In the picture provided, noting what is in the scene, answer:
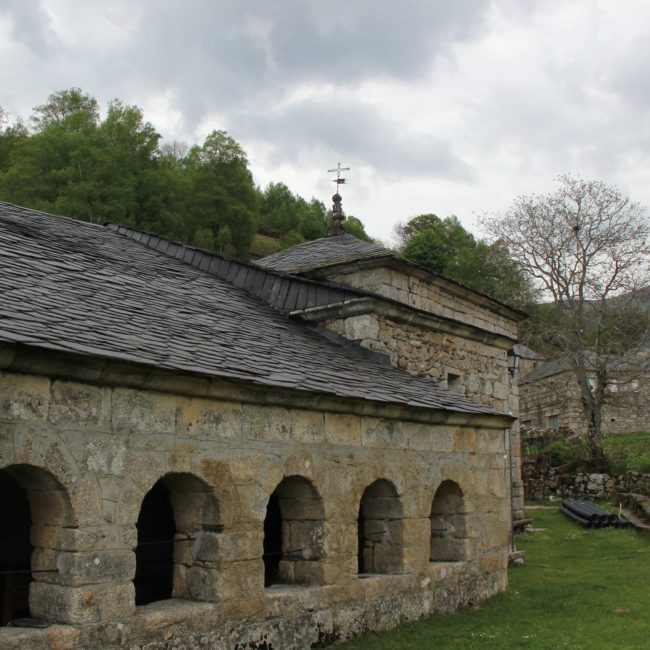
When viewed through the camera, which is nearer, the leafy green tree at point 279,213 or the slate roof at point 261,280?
the slate roof at point 261,280

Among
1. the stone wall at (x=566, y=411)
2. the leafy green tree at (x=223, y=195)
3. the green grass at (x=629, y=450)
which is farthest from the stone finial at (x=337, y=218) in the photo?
the leafy green tree at (x=223, y=195)

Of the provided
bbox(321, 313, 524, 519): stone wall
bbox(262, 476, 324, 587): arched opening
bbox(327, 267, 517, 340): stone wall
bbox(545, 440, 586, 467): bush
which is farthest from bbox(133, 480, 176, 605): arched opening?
bbox(545, 440, 586, 467): bush

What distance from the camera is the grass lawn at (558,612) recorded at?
23.7 ft

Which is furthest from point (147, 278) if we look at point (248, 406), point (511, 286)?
point (511, 286)

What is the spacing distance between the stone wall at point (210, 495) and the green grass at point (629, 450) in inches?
613

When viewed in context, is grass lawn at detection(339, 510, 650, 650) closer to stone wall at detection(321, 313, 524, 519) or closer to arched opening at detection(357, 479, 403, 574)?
arched opening at detection(357, 479, 403, 574)

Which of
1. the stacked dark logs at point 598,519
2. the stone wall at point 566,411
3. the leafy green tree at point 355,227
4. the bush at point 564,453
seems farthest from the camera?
the leafy green tree at point 355,227

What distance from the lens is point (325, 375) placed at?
759 cm

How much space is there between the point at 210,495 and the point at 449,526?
3788mm

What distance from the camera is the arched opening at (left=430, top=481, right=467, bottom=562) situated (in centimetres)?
890

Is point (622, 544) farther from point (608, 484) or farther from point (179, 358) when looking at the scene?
point (179, 358)

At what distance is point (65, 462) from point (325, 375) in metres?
3.01

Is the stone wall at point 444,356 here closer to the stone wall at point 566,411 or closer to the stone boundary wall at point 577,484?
the stone boundary wall at point 577,484

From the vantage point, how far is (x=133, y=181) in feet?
101
